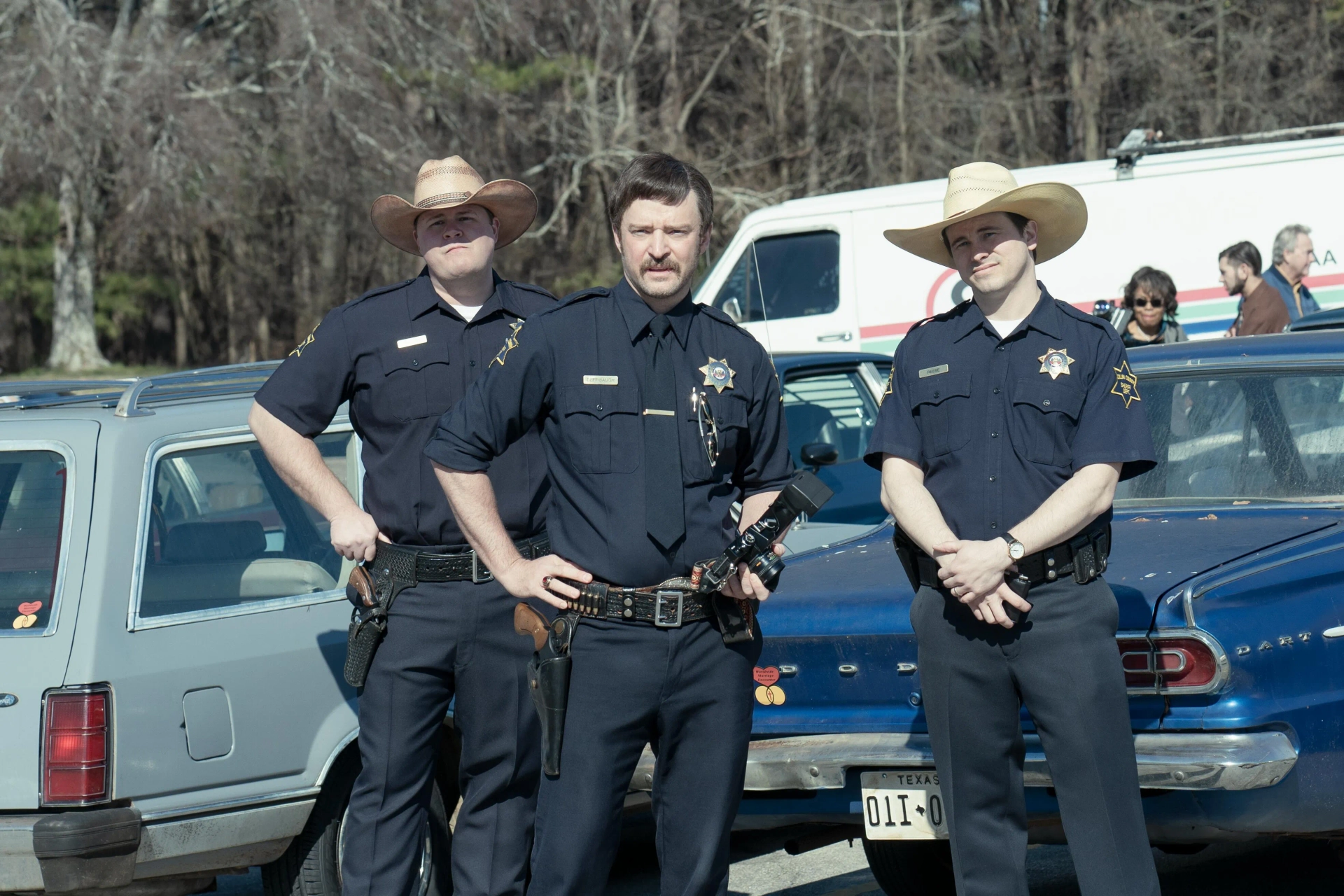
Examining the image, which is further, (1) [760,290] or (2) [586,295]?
(1) [760,290]

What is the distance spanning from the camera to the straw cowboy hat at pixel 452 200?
4.02 metres

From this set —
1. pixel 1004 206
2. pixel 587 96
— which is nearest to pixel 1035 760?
pixel 1004 206

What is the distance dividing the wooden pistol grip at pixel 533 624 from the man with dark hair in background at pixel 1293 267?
7249mm

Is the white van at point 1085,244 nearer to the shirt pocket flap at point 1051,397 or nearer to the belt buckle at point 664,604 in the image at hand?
the shirt pocket flap at point 1051,397

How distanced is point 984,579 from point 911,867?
151 centimetres

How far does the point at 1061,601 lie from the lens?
10.9ft

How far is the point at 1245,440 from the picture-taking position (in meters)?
4.55

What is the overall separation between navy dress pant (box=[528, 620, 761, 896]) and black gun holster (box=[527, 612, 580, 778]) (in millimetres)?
15

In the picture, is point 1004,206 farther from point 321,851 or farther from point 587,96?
point 587,96

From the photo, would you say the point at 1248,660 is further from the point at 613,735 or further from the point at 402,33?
the point at 402,33

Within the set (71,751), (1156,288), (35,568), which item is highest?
(1156,288)

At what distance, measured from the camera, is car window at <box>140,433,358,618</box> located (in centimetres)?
426

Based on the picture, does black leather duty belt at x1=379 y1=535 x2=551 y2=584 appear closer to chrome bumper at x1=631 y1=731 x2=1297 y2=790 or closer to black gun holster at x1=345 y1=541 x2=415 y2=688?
black gun holster at x1=345 y1=541 x2=415 y2=688

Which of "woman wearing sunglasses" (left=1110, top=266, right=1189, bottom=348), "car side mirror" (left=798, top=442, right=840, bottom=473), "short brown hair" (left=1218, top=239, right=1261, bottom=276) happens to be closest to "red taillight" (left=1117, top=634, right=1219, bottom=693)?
"car side mirror" (left=798, top=442, right=840, bottom=473)
